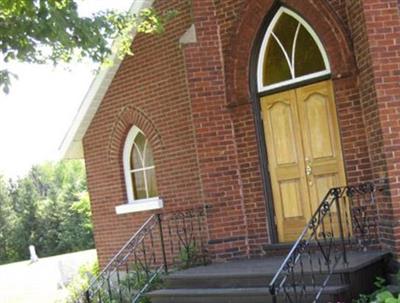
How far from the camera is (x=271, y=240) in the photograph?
1004cm

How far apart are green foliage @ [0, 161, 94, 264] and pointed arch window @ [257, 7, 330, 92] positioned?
1224 inches

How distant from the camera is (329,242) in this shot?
8898mm

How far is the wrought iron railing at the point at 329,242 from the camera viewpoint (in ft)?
24.7

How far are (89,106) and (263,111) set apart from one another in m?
4.55

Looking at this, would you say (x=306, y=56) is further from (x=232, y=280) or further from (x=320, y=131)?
(x=232, y=280)

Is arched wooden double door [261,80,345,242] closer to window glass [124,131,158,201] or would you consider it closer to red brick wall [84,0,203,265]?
red brick wall [84,0,203,265]

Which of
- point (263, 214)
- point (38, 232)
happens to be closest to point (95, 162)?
point (263, 214)

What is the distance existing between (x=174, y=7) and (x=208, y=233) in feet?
13.3

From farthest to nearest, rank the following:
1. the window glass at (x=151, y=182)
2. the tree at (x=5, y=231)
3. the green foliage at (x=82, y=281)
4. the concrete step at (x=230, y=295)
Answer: the tree at (x=5, y=231) → the green foliage at (x=82, y=281) → the window glass at (x=151, y=182) → the concrete step at (x=230, y=295)

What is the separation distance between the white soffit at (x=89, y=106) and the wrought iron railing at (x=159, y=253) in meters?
3.01

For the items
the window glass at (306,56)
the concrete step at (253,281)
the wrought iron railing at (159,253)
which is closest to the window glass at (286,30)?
the window glass at (306,56)

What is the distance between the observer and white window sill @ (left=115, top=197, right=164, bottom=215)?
38.8 feet

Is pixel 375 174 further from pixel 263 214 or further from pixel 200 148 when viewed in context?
pixel 200 148

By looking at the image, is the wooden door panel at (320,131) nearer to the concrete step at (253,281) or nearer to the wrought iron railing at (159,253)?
the concrete step at (253,281)
